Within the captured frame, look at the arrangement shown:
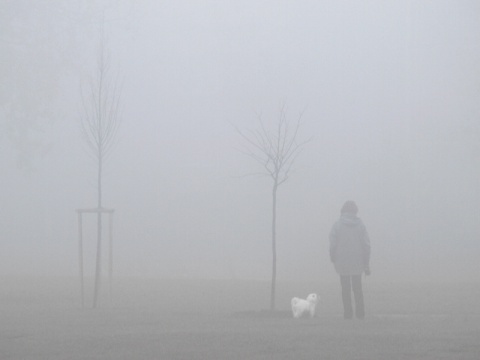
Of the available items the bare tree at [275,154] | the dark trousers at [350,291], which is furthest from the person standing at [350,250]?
the bare tree at [275,154]

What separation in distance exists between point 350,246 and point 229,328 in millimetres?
3092

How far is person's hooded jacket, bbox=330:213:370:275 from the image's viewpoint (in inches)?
648

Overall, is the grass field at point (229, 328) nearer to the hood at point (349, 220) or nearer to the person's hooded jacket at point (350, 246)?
the person's hooded jacket at point (350, 246)

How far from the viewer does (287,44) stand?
41.4 meters

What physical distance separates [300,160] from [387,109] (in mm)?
4083

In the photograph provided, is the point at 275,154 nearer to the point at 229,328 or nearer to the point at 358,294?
the point at 358,294

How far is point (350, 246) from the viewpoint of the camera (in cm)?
1652

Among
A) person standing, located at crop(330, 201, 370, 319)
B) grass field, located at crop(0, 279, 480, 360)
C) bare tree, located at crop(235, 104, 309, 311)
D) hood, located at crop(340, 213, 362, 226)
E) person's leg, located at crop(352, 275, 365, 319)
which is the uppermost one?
bare tree, located at crop(235, 104, 309, 311)

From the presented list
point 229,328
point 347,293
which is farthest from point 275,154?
point 229,328

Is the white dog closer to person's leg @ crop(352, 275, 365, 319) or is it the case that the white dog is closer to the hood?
person's leg @ crop(352, 275, 365, 319)

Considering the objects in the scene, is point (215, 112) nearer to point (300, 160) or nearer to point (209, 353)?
point (300, 160)

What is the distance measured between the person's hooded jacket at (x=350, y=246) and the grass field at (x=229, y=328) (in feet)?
2.95

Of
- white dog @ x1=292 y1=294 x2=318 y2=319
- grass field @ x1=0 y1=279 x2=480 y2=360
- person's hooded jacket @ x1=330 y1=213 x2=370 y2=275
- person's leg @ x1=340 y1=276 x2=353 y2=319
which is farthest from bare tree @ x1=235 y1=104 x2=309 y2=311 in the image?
person's hooded jacket @ x1=330 y1=213 x2=370 y2=275

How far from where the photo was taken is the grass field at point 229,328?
11.2m
